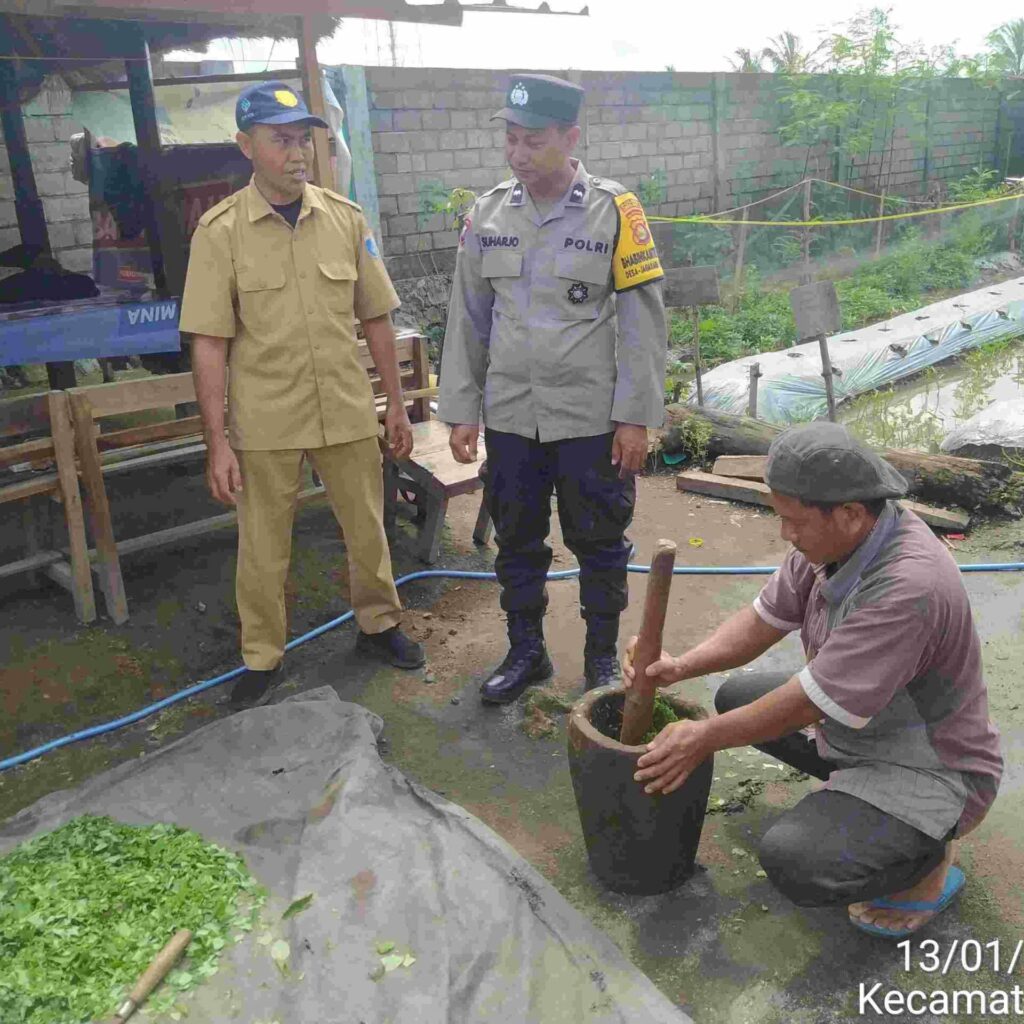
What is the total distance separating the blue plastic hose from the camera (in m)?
3.30

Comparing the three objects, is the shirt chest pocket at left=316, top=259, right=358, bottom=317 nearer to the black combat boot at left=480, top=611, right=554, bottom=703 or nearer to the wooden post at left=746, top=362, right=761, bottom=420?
the black combat boot at left=480, top=611, right=554, bottom=703

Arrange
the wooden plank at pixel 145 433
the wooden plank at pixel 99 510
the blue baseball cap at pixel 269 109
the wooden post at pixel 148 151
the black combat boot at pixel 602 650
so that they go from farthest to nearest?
the wooden post at pixel 148 151 → the wooden plank at pixel 145 433 → the wooden plank at pixel 99 510 → the black combat boot at pixel 602 650 → the blue baseball cap at pixel 269 109

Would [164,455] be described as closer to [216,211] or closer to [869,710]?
[216,211]

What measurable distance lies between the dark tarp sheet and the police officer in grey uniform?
0.83 metres

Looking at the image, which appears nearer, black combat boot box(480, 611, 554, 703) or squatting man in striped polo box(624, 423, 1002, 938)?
squatting man in striped polo box(624, 423, 1002, 938)

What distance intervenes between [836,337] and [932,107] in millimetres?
8361

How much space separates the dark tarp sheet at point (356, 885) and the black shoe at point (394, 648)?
614mm

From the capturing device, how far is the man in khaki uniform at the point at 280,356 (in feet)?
10.4

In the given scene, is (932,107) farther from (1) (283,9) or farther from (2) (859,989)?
(2) (859,989)

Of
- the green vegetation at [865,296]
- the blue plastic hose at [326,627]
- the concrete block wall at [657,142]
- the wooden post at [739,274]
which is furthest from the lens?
the wooden post at [739,274]

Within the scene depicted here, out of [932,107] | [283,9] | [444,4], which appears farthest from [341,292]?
[932,107]

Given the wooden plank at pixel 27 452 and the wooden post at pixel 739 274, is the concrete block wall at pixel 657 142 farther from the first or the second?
the wooden plank at pixel 27 452

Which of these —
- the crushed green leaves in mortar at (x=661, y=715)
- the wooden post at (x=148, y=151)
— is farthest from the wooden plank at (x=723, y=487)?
the wooden post at (x=148, y=151)
